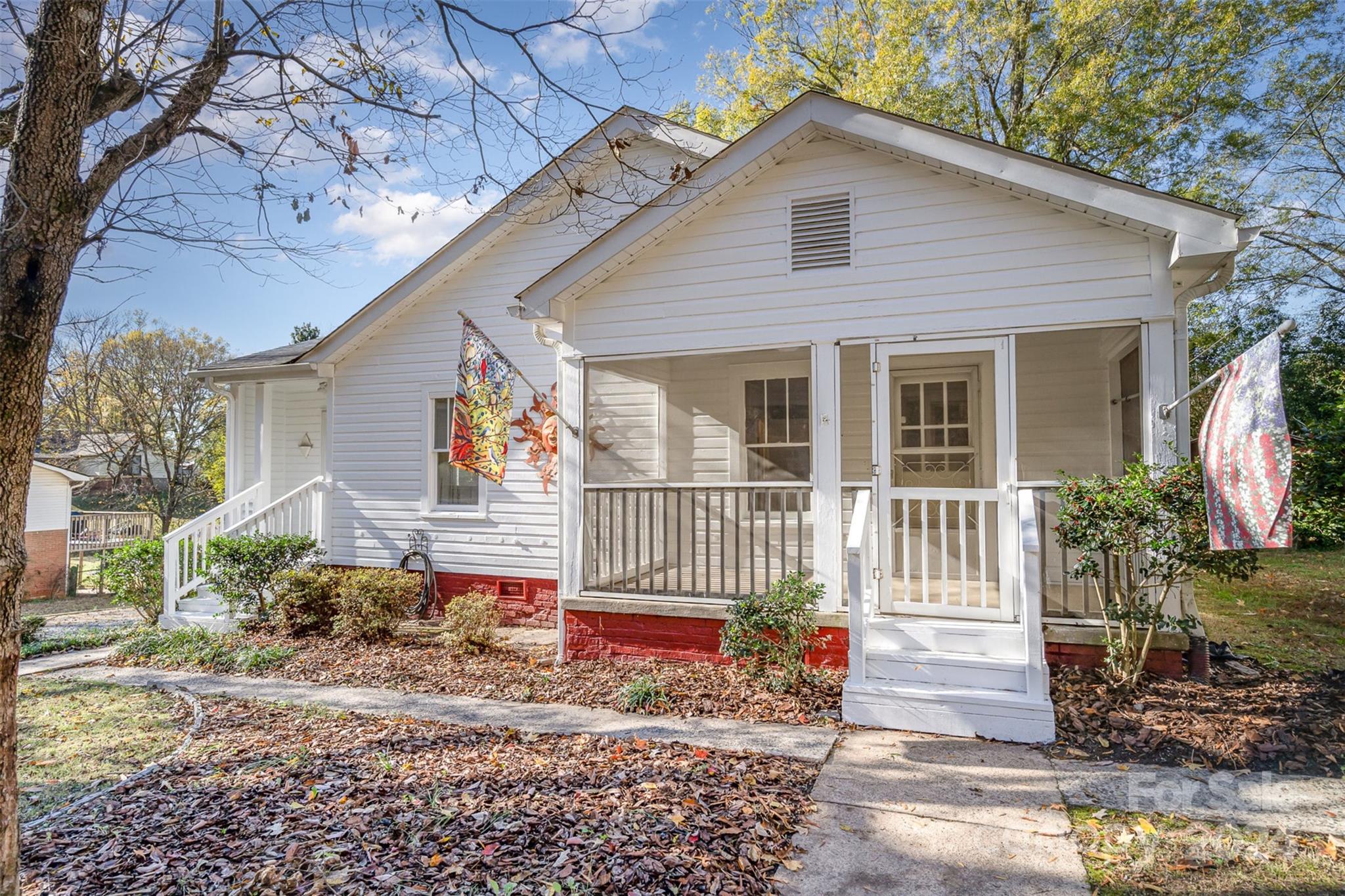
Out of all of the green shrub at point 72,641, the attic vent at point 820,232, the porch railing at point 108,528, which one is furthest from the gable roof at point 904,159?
the porch railing at point 108,528

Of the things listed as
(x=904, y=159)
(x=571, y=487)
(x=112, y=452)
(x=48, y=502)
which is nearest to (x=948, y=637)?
(x=571, y=487)

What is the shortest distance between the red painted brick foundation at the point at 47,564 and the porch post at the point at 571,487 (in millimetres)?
15597

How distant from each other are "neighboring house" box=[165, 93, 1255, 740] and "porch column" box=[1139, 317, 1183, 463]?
18mm

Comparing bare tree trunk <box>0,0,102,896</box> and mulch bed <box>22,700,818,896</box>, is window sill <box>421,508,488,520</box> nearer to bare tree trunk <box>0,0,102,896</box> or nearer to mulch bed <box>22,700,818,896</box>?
mulch bed <box>22,700,818,896</box>

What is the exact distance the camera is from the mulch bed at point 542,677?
5551 millimetres

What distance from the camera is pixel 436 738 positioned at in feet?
16.4

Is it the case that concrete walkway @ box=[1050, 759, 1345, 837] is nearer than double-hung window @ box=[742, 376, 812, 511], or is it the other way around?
concrete walkway @ box=[1050, 759, 1345, 837]

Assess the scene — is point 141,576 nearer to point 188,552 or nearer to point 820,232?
point 188,552

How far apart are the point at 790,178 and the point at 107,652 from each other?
917 cm

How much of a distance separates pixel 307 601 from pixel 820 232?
23.1ft

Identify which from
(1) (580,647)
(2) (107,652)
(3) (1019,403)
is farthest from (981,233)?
(2) (107,652)

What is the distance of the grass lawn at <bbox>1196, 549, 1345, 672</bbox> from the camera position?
6.94 m

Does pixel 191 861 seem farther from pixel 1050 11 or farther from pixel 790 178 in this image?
pixel 1050 11

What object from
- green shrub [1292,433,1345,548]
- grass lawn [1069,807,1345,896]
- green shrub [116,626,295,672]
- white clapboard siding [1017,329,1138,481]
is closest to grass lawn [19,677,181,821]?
green shrub [116,626,295,672]
